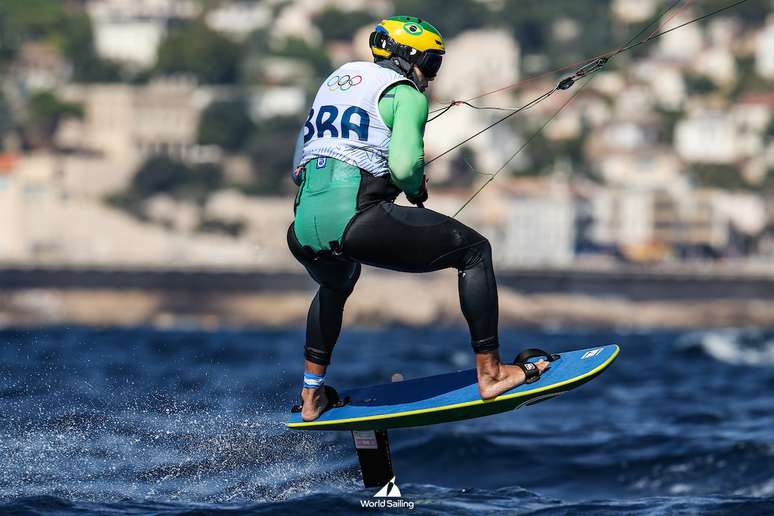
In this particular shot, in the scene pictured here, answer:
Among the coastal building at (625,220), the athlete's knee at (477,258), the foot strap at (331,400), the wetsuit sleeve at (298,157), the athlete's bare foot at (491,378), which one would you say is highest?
the wetsuit sleeve at (298,157)

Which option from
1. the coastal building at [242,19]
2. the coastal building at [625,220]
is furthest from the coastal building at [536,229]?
the coastal building at [242,19]

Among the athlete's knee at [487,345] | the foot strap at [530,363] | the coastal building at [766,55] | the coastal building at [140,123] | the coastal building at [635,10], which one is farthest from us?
the coastal building at [635,10]

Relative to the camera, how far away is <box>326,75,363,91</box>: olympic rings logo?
8461 millimetres

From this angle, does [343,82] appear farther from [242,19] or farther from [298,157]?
[242,19]

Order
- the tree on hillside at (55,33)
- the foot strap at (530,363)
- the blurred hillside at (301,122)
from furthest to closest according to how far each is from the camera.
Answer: the tree on hillside at (55,33), the blurred hillside at (301,122), the foot strap at (530,363)

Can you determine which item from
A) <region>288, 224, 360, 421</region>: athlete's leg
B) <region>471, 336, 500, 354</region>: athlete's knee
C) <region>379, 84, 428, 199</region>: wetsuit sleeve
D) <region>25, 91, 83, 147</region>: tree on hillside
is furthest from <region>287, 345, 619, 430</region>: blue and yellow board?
<region>25, 91, 83, 147</region>: tree on hillside

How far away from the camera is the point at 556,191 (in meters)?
122

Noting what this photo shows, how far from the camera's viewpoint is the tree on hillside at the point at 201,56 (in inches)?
6516

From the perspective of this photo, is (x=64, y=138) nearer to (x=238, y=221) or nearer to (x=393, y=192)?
(x=238, y=221)

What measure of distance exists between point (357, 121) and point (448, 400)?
1.55 meters

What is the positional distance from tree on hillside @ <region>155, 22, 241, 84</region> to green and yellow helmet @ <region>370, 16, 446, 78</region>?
158327 millimetres

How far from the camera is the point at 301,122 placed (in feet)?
476

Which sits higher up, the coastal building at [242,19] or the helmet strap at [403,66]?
the helmet strap at [403,66]

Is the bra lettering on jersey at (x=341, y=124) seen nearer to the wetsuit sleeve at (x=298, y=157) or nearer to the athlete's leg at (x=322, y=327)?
the wetsuit sleeve at (x=298, y=157)
